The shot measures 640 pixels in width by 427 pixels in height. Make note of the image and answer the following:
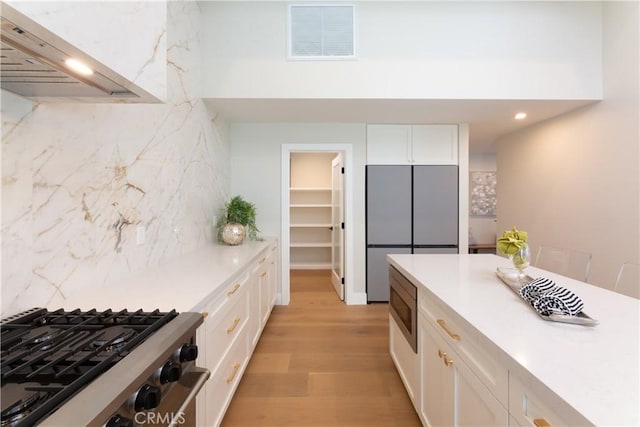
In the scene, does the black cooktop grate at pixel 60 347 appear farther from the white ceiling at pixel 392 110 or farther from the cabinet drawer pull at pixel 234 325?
the white ceiling at pixel 392 110

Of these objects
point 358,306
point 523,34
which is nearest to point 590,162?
point 523,34

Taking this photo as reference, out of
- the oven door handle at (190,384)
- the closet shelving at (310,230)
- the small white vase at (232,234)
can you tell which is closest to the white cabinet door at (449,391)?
the oven door handle at (190,384)

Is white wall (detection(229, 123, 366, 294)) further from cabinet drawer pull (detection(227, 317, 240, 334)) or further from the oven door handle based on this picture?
the oven door handle

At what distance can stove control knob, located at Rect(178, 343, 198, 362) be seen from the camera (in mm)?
999

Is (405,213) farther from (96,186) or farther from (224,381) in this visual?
(96,186)

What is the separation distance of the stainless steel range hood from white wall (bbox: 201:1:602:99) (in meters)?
1.85

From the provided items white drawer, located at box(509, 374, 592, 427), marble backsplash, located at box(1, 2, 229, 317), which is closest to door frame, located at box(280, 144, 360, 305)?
marble backsplash, located at box(1, 2, 229, 317)

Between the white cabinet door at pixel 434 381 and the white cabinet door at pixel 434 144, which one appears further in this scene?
the white cabinet door at pixel 434 144

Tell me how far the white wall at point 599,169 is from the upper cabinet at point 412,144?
1160 mm

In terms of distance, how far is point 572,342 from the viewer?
2.90 feet

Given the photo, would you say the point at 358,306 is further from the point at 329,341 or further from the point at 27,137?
the point at 27,137

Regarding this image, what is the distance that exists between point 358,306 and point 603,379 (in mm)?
3148

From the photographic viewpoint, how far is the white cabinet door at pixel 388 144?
3787 mm

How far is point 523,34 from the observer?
2816 mm
